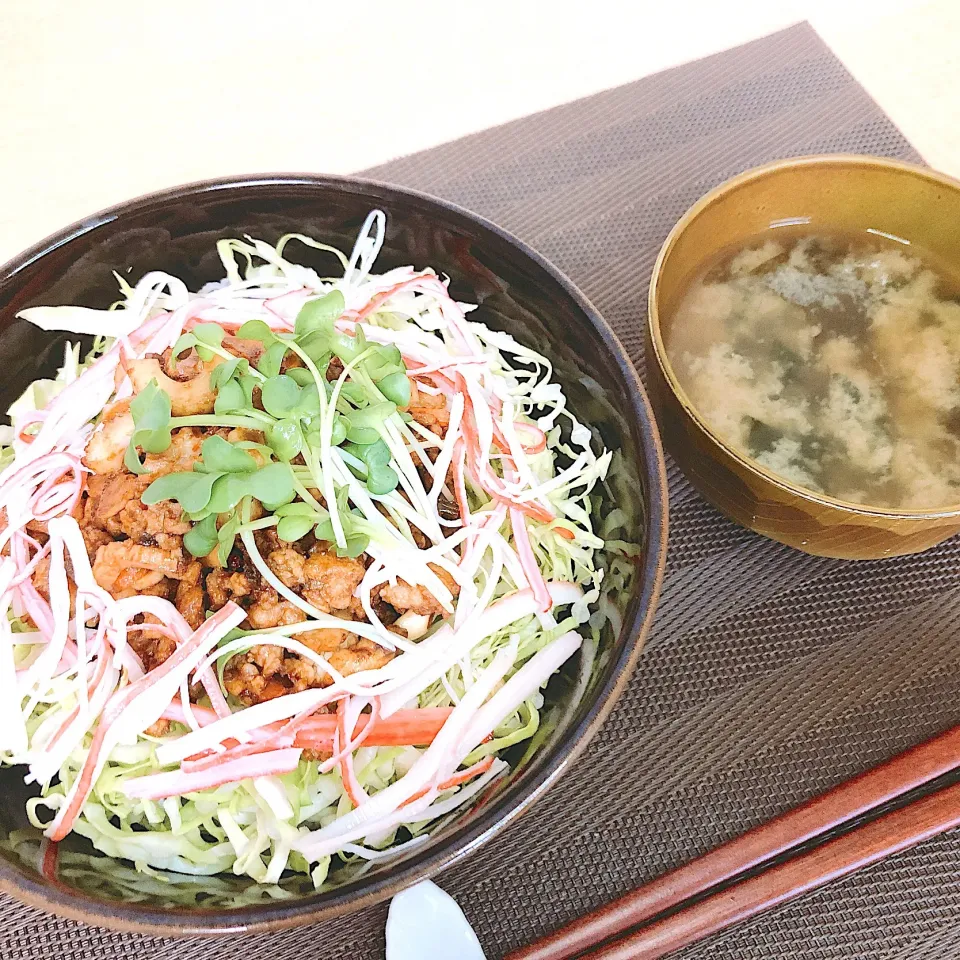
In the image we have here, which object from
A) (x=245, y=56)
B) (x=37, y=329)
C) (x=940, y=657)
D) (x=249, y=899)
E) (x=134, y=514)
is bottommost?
(x=940, y=657)

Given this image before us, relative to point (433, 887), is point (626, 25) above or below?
above

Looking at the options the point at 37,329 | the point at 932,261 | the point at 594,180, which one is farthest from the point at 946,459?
the point at 37,329

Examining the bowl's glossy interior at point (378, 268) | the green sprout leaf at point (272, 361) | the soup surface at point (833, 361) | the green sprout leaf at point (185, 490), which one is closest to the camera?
the bowl's glossy interior at point (378, 268)

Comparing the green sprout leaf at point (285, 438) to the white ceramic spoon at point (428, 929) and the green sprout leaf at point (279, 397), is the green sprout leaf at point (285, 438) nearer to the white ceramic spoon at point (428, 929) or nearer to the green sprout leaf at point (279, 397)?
the green sprout leaf at point (279, 397)

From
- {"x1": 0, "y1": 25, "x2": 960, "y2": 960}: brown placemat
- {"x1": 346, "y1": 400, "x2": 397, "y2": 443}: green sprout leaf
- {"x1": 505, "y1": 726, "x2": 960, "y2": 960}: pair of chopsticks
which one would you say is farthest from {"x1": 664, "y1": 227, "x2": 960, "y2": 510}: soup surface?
{"x1": 346, "y1": 400, "x2": 397, "y2": 443}: green sprout leaf

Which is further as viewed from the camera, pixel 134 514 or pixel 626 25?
pixel 626 25

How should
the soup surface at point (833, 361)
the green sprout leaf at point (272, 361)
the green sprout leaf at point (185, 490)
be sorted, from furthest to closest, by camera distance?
the soup surface at point (833, 361), the green sprout leaf at point (272, 361), the green sprout leaf at point (185, 490)

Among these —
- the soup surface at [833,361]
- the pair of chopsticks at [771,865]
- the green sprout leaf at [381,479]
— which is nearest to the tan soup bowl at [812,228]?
the soup surface at [833,361]

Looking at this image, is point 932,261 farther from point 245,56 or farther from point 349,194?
point 245,56
